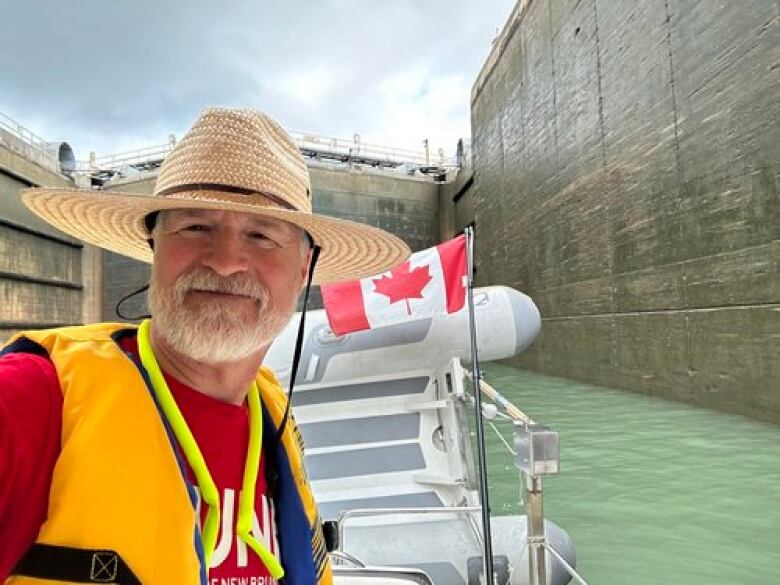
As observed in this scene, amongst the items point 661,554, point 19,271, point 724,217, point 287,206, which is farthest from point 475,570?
point 19,271

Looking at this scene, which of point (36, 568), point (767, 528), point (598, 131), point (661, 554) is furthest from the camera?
point (598, 131)

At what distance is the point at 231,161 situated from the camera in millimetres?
850

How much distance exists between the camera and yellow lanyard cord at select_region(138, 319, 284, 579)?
708 mm

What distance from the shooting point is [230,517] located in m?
0.76

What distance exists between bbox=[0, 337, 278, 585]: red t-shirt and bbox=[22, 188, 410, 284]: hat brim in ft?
0.78

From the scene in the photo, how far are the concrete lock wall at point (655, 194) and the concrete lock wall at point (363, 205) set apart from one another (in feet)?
24.3

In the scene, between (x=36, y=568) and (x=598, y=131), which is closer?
(x=36, y=568)

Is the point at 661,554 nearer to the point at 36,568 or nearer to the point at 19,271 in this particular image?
the point at 36,568

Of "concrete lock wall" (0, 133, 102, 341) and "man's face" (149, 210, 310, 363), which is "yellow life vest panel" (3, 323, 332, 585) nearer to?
"man's face" (149, 210, 310, 363)

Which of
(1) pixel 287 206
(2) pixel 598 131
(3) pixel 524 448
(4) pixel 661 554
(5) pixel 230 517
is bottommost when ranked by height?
(4) pixel 661 554

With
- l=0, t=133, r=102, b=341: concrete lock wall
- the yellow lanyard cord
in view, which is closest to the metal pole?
the yellow lanyard cord

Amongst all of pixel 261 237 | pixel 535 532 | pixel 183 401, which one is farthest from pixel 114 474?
pixel 535 532

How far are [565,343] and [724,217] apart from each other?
4488mm

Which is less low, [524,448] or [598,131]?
[598,131]
